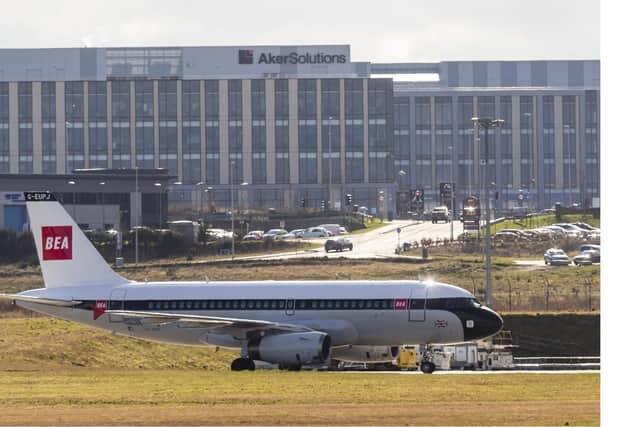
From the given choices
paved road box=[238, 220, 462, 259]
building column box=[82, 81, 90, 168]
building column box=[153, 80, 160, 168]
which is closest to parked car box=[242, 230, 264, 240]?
paved road box=[238, 220, 462, 259]

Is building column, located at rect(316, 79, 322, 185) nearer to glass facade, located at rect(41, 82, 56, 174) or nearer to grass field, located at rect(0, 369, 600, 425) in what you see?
glass facade, located at rect(41, 82, 56, 174)

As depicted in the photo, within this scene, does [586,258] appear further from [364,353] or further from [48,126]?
[48,126]

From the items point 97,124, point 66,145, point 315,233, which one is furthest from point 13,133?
point 315,233

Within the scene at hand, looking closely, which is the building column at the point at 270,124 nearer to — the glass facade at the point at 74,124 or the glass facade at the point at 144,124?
the glass facade at the point at 144,124

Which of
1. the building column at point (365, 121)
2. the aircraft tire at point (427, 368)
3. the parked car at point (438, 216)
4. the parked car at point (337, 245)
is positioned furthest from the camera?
the building column at point (365, 121)

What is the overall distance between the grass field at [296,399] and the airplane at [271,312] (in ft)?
19.8

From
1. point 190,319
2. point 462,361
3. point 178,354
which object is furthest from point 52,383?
point 462,361

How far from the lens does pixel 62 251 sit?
61219mm

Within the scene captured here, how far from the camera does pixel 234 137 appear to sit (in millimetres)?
188125

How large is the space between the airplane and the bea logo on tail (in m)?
0.06

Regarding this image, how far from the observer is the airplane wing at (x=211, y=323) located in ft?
182

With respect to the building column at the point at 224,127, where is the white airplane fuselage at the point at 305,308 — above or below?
below

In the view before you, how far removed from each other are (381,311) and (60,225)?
15.5 metres

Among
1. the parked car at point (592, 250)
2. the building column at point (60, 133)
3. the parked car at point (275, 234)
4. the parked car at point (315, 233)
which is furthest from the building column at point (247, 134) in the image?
the parked car at point (592, 250)
